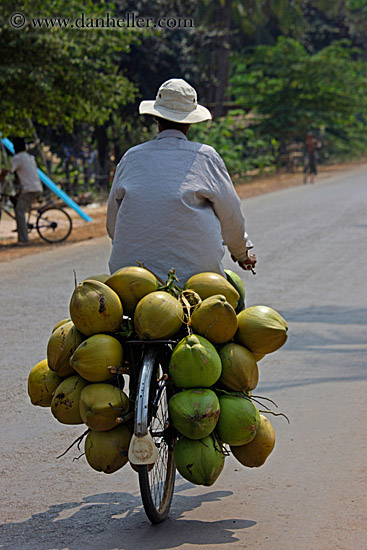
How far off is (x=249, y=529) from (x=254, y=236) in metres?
11.6

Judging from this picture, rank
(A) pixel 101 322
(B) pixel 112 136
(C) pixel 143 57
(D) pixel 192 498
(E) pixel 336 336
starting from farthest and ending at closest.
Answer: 1. (B) pixel 112 136
2. (C) pixel 143 57
3. (E) pixel 336 336
4. (D) pixel 192 498
5. (A) pixel 101 322

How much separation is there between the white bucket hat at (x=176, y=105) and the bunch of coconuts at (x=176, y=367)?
838 mm

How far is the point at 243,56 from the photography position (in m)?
38.6

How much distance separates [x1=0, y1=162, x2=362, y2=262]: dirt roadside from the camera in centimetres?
1530

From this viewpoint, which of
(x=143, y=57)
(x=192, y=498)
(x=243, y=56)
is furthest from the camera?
(x=243, y=56)

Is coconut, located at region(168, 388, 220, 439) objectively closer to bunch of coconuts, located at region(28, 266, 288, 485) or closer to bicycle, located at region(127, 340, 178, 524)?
bunch of coconuts, located at region(28, 266, 288, 485)

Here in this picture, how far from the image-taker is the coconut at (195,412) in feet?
11.3

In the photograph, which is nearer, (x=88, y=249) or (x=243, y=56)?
(x=88, y=249)

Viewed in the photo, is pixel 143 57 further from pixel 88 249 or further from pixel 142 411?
pixel 142 411

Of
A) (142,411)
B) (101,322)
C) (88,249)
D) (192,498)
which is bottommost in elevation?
(88,249)

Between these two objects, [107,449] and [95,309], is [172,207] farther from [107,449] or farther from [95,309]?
[107,449]

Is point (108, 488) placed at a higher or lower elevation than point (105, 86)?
lower

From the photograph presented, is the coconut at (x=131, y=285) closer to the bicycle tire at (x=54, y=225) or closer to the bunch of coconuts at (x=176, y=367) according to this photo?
the bunch of coconuts at (x=176, y=367)

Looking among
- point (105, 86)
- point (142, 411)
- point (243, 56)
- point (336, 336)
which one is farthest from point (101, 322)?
point (243, 56)
